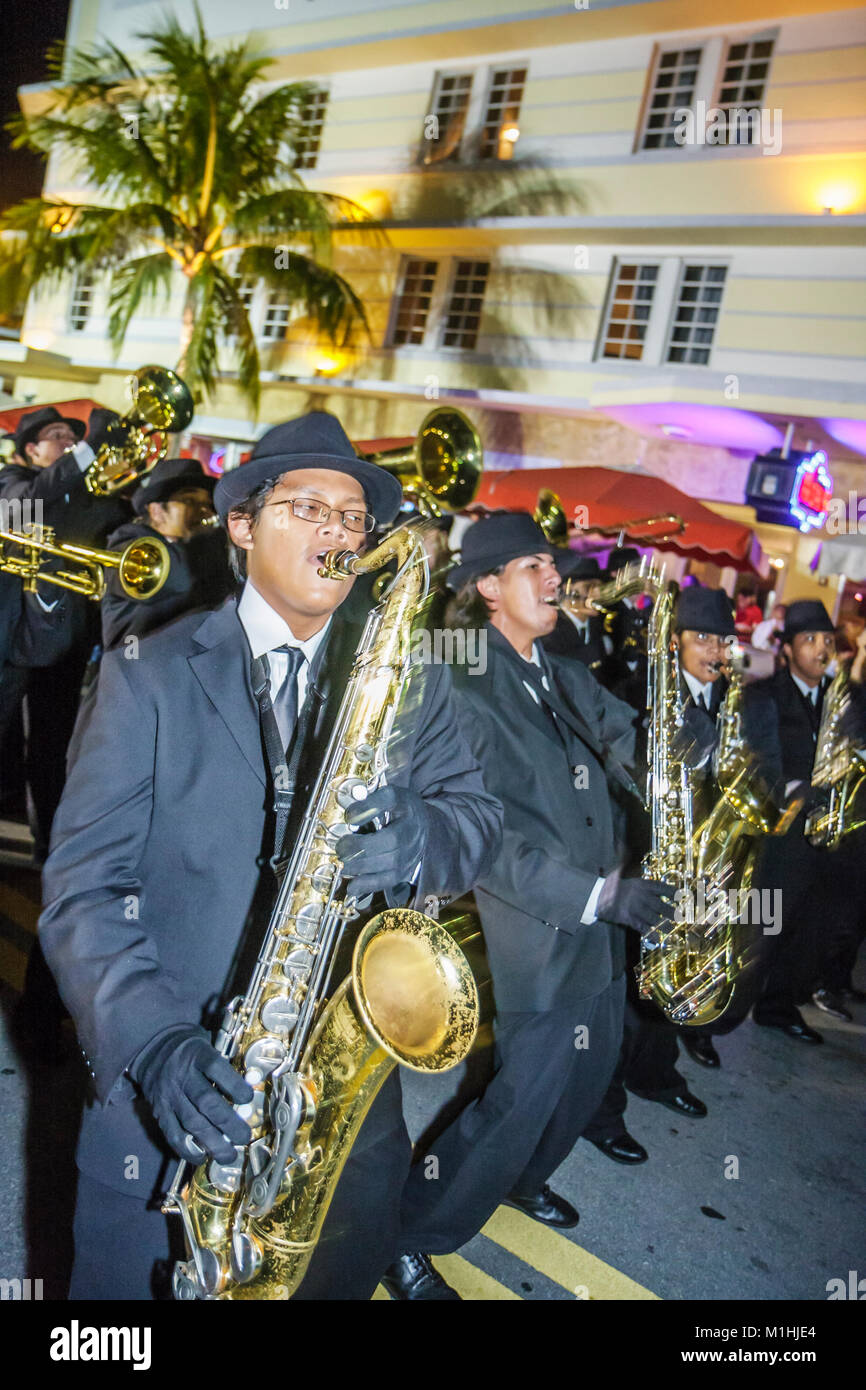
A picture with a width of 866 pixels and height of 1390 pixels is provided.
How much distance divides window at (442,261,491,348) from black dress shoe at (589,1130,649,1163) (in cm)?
1537

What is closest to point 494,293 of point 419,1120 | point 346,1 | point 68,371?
point 346,1

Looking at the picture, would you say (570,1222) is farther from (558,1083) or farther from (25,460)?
(25,460)

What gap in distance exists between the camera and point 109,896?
194 cm

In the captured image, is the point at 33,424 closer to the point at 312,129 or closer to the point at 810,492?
the point at 810,492

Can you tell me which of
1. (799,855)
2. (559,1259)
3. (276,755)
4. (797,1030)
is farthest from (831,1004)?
(276,755)

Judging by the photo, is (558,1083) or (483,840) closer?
(483,840)

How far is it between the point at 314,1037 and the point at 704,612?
12.7 ft

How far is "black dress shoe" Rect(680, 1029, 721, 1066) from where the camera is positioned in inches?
214

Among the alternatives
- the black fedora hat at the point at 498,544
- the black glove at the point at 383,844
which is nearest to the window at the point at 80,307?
the black fedora hat at the point at 498,544

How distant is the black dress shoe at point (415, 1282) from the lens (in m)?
3.11

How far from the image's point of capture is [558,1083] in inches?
131

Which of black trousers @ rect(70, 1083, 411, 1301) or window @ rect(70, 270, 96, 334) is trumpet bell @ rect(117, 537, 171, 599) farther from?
window @ rect(70, 270, 96, 334)

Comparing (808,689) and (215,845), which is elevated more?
(808,689)

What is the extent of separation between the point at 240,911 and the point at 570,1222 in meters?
2.53
